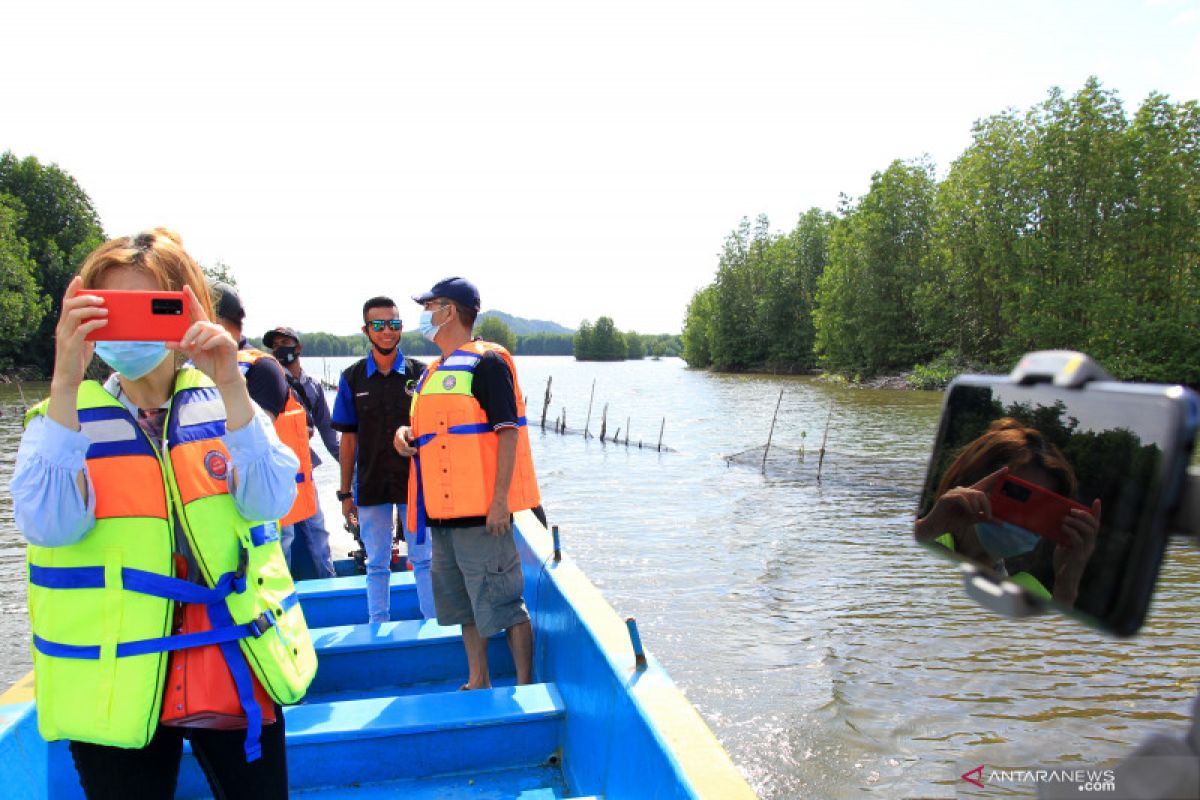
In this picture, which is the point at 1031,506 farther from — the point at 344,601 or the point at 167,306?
the point at 344,601

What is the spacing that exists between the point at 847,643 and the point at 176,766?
830 centimetres

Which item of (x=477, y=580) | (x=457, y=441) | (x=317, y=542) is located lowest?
(x=317, y=542)

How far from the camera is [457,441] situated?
3.82 meters

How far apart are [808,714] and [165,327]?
7027 mm

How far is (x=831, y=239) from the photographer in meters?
64.4

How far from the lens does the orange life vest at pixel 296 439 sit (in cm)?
445

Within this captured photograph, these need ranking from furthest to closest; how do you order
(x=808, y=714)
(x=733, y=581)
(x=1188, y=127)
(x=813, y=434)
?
(x=1188, y=127) → (x=813, y=434) → (x=733, y=581) → (x=808, y=714)

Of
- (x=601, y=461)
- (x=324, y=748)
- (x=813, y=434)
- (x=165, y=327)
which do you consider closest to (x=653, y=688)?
(x=324, y=748)

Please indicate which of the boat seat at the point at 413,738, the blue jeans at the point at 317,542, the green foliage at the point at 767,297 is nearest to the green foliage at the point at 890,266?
→ the green foliage at the point at 767,297

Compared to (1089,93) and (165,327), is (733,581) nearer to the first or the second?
(165,327)

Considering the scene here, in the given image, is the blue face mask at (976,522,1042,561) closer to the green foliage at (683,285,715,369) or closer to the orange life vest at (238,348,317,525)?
the orange life vest at (238,348,317,525)

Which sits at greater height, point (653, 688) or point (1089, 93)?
point (1089, 93)

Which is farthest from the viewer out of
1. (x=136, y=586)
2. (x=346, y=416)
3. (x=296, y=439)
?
(x=346, y=416)

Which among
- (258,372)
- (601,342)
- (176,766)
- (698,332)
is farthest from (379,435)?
(601,342)
